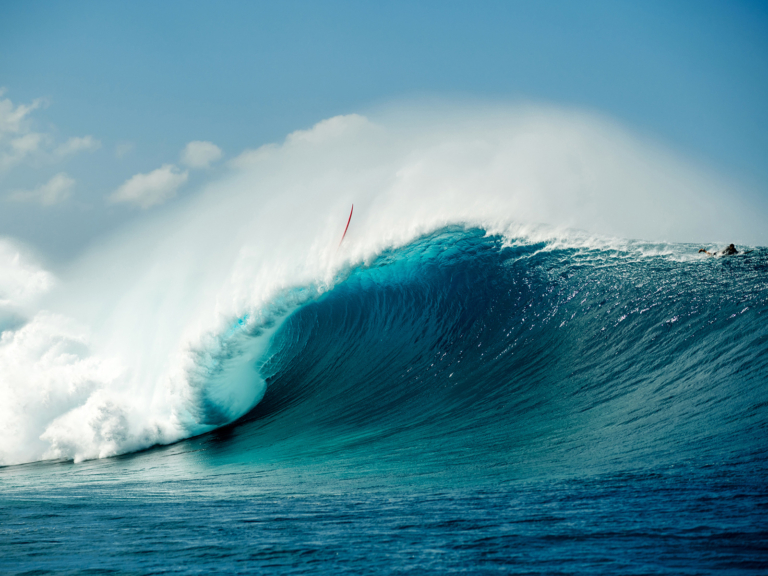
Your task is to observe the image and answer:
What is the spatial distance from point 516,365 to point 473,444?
250cm

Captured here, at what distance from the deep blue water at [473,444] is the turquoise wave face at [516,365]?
4cm

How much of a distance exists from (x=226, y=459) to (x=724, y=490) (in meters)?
5.54

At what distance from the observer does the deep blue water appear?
2389 millimetres

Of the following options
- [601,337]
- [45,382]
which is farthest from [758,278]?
[45,382]

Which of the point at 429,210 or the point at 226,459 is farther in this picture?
the point at 429,210

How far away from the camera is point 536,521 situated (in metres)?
2.63

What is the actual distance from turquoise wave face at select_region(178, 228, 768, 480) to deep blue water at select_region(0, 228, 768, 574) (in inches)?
1.4

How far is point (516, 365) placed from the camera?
737 centimetres

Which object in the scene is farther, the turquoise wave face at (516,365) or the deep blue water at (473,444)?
the turquoise wave face at (516,365)

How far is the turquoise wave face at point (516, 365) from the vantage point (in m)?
4.48

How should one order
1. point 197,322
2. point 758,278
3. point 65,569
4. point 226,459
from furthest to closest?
1. point 197,322
2. point 758,278
3. point 226,459
4. point 65,569

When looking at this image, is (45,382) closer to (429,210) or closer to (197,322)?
(197,322)

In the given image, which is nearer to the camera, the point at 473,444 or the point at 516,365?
the point at 473,444

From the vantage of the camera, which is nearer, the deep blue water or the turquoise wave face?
the deep blue water
